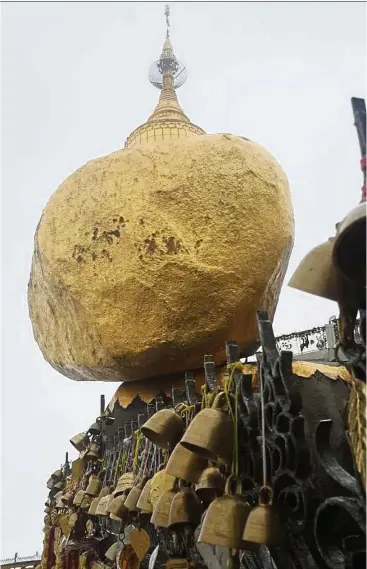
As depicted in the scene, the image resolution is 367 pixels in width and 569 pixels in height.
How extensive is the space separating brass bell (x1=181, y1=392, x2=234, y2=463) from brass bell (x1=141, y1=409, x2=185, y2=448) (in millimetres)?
459

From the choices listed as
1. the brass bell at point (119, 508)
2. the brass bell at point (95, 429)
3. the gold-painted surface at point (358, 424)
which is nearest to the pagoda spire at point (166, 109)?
the brass bell at point (95, 429)

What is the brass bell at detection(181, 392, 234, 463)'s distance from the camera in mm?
1740

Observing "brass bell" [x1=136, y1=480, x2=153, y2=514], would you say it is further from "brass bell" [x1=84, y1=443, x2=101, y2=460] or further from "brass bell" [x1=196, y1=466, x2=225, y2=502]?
"brass bell" [x1=84, y1=443, x2=101, y2=460]

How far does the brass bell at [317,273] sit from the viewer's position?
3.95 feet

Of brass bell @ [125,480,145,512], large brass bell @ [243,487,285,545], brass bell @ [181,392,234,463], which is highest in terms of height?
brass bell @ [181,392,234,463]

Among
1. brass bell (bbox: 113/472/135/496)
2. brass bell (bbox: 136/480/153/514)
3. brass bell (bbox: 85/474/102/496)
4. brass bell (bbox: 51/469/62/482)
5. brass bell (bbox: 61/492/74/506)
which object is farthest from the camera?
brass bell (bbox: 51/469/62/482)

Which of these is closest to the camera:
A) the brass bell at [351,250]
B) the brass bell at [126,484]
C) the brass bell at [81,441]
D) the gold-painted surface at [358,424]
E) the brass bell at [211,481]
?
the brass bell at [351,250]

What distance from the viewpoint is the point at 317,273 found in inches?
47.8

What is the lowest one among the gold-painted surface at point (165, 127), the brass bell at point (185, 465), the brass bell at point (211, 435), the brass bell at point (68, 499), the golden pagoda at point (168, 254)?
the brass bell at point (68, 499)

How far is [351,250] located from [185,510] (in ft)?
4.18

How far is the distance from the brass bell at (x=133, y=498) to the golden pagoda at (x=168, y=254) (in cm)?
131

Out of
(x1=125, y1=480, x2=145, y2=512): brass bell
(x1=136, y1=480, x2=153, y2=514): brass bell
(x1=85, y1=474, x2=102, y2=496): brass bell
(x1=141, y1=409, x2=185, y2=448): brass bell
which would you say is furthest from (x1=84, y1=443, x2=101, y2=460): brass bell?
(x1=141, y1=409, x2=185, y2=448): brass bell

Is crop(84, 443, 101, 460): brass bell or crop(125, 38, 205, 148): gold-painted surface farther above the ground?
crop(125, 38, 205, 148): gold-painted surface

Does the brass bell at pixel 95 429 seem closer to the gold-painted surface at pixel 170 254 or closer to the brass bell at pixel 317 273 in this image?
the gold-painted surface at pixel 170 254
